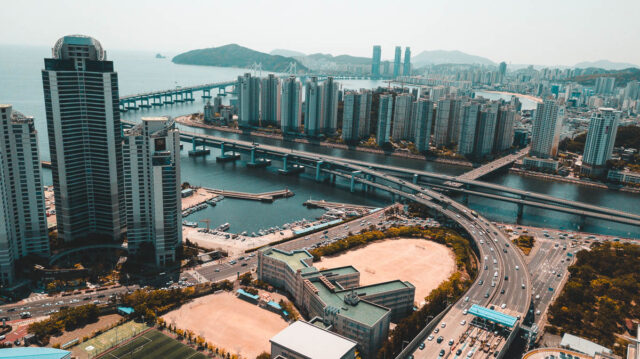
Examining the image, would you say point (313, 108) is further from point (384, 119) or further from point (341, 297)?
point (341, 297)

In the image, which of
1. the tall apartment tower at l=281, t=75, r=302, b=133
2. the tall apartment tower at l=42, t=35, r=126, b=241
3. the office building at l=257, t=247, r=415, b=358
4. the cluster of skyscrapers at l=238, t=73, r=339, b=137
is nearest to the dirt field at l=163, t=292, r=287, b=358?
the office building at l=257, t=247, r=415, b=358

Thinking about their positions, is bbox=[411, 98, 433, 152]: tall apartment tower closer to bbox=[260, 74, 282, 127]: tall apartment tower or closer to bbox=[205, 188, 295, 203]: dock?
bbox=[205, 188, 295, 203]: dock

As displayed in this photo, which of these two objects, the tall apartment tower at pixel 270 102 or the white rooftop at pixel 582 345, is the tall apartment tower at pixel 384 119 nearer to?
the tall apartment tower at pixel 270 102

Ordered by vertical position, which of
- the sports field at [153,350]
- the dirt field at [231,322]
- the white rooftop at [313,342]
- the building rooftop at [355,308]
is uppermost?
the white rooftop at [313,342]

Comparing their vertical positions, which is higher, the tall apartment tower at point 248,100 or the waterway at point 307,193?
the tall apartment tower at point 248,100

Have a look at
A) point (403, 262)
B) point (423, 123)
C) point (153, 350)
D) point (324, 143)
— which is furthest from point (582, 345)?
point (324, 143)

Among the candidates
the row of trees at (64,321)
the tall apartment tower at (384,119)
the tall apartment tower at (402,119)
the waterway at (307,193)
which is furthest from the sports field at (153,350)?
the tall apartment tower at (402,119)
